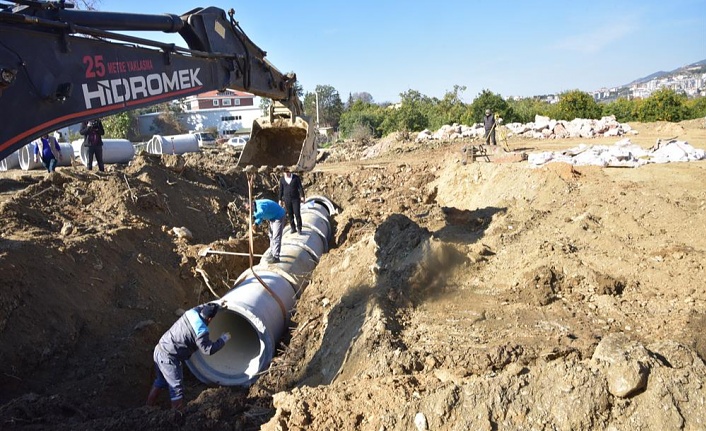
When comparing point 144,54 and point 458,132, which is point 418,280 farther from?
point 458,132

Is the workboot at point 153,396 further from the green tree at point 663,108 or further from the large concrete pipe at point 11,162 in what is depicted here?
the green tree at point 663,108

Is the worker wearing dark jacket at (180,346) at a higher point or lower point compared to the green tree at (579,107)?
lower

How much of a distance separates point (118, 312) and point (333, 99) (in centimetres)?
6345

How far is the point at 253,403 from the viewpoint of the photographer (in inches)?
246

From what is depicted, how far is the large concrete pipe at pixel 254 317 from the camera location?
23.5 feet

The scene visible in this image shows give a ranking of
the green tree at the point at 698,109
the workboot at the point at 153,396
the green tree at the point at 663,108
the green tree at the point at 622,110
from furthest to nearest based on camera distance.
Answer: the green tree at the point at 622,110, the green tree at the point at 663,108, the green tree at the point at 698,109, the workboot at the point at 153,396

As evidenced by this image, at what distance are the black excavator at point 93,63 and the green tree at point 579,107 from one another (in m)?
27.8

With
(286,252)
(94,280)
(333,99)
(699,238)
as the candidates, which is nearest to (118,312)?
(94,280)

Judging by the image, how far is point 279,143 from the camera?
10023 mm

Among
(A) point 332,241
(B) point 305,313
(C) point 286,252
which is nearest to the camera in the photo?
(B) point 305,313

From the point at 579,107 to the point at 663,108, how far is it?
4.28 m

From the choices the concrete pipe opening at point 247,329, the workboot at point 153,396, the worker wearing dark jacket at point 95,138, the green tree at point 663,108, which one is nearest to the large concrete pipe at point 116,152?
the worker wearing dark jacket at point 95,138

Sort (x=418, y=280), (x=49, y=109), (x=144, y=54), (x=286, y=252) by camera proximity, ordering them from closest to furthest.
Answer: (x=49, y=109)
(x=144, y=54)
(x=418, y=280)
(x=286, y=252)

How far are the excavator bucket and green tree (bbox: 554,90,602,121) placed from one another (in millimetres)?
25245
